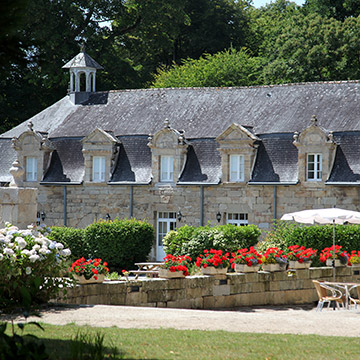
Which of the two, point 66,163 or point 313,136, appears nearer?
point 313,136

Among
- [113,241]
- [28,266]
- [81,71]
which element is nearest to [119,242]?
[113,241]

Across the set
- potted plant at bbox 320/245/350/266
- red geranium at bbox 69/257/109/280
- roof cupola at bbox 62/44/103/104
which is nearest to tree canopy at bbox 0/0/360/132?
roof cupola at bbox 62/44/103/104

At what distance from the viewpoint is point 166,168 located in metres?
28.2

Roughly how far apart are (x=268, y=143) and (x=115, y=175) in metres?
5.86

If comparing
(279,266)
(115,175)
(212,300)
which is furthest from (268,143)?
(212,300)

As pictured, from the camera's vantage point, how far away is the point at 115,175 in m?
28.8

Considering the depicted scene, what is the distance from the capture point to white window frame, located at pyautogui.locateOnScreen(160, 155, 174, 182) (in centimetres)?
2812

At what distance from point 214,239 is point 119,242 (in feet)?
12.1

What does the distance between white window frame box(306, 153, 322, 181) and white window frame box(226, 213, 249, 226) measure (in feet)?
8.80

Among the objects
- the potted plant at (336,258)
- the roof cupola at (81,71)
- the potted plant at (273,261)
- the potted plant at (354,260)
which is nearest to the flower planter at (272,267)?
the potted plant at (273,261)

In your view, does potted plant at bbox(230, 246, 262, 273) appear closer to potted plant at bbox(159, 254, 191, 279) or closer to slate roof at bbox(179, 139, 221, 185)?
potted plant at bbox(159, 254, 191, 279)

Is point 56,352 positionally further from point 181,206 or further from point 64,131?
point 64,131

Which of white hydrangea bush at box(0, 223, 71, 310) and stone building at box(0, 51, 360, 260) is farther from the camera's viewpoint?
stone building at box(0, 51, 360, 260)

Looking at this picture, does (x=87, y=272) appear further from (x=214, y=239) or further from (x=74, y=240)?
(x=74, y=240)
